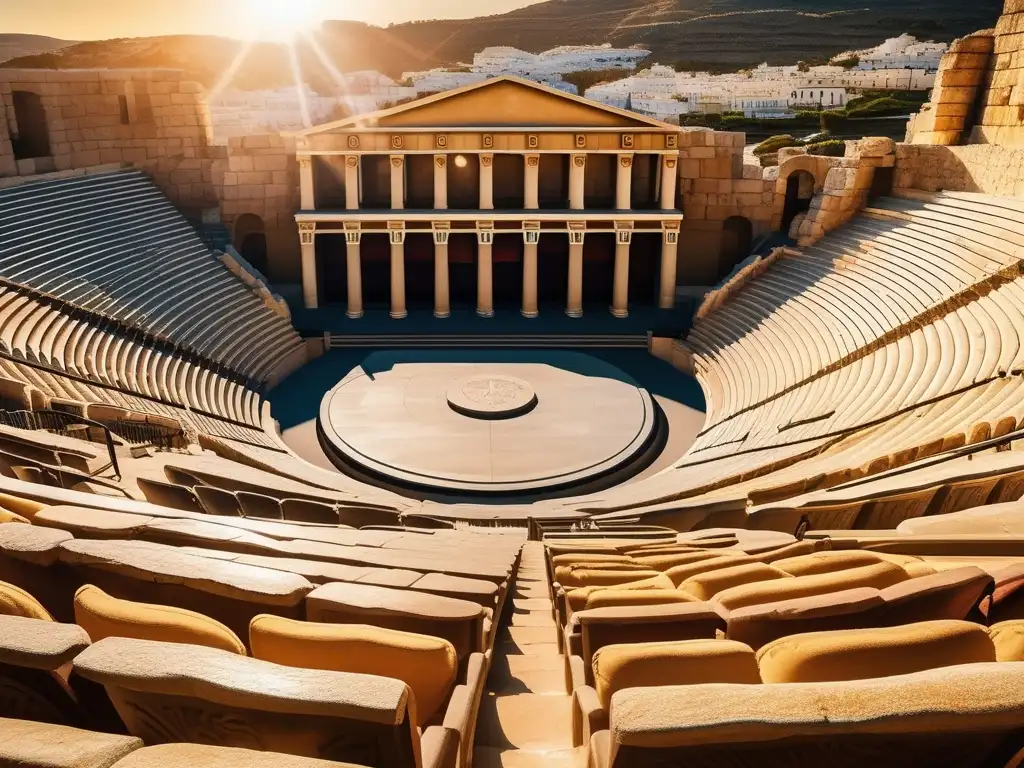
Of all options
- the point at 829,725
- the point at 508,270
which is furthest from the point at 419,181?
the point at 829,725

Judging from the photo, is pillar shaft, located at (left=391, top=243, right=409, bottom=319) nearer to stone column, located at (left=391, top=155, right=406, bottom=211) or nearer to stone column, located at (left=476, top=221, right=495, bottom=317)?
stone column, located at (left=391, top=155, right=406, bottom=211)

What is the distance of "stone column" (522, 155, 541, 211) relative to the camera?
99.6 ft

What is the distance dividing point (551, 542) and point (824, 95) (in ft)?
238

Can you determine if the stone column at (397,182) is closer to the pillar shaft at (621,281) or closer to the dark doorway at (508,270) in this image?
the dark doorway at (508,270)

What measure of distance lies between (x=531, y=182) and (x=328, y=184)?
325 inches

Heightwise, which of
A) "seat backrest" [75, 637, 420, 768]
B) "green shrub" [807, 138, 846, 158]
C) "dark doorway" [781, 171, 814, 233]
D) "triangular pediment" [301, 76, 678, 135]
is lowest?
"dark doorway" [781, 171, 814, 233]

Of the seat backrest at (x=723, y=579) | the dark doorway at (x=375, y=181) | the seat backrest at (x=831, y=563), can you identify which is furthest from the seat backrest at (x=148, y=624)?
the dark doorway at (x=375, y=181)

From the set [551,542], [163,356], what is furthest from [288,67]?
[551,542]

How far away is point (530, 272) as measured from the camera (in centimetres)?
3122

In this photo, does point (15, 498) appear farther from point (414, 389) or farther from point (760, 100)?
point (760, 100)

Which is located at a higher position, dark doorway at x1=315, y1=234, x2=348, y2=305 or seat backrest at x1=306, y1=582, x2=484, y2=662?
seat backrest at x1=306, y1=582, x2=484, y2=662

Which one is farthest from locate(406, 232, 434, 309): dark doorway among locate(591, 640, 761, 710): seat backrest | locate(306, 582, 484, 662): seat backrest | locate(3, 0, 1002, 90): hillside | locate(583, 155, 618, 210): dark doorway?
locate(3, 0, 1002, 90): hillside

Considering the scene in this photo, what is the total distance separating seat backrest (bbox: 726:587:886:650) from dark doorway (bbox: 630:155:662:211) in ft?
97.3

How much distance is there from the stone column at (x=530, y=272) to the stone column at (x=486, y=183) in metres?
1.76
